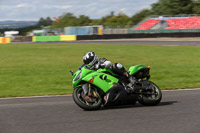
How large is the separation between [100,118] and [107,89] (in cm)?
94

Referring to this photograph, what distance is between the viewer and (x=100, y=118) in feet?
20.5

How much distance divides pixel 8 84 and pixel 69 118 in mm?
6715

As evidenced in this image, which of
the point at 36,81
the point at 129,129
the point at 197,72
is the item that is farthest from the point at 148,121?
the point at 197,72

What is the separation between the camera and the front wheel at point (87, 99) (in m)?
6.71

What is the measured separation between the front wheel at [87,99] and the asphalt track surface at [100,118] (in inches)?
5.4

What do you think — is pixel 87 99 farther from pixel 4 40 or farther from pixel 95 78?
pixel 4 40

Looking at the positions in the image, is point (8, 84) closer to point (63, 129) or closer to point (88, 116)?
point (88, 116)

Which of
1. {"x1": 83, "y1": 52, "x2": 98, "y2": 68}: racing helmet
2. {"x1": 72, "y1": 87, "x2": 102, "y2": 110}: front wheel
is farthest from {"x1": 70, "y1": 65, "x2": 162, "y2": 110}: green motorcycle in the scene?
{"x1": 83, "y1": 52, "x2": 98, "y2": 68}: racing helmet

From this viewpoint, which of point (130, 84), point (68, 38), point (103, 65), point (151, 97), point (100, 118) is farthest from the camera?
point (68, 38)

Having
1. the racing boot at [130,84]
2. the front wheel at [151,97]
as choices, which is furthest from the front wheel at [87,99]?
the front wheel at [151,97]

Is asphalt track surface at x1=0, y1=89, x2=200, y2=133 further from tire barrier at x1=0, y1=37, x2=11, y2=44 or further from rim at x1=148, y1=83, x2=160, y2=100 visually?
tire barrier at x1=0, y1=37, x2=11, y2=44

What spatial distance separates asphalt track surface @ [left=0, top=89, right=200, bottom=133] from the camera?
5.41m

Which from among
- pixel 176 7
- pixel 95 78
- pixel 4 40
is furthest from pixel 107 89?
pixel 176 7

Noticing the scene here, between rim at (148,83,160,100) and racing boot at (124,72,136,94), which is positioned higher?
racing boot at (124,72,136,94)
